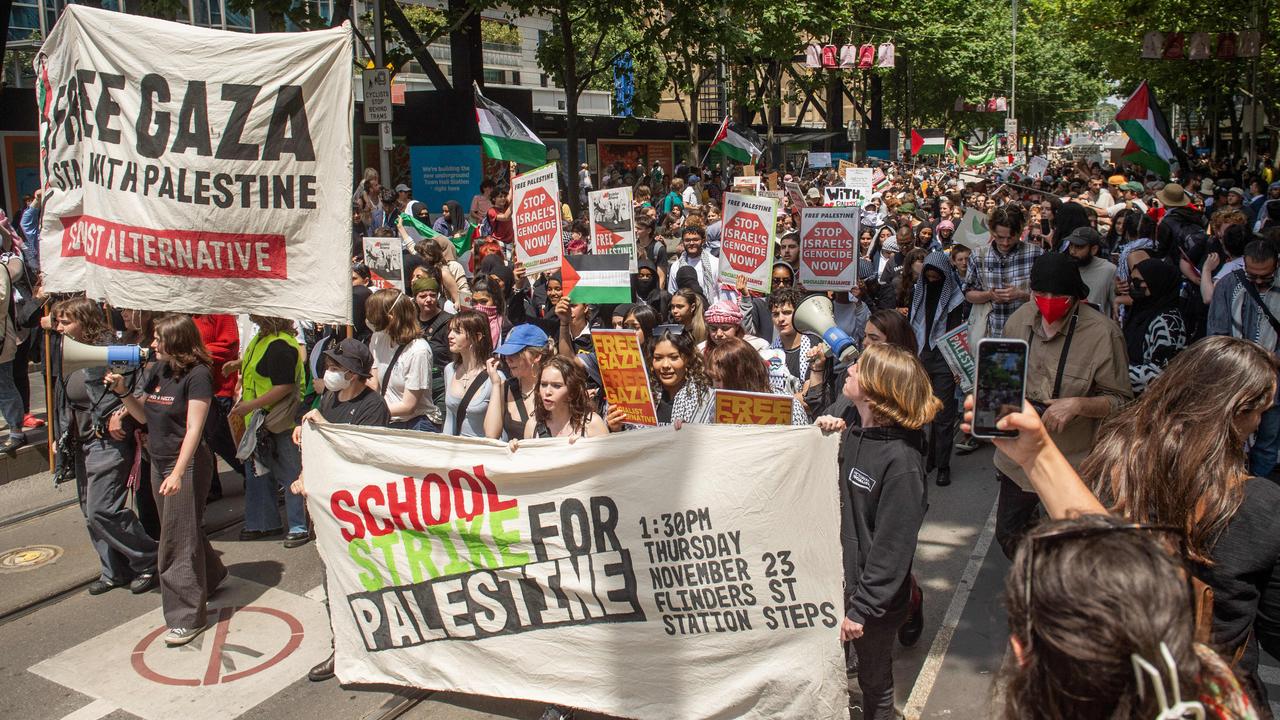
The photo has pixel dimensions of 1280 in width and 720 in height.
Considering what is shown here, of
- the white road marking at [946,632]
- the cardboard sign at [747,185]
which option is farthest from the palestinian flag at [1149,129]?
the white road marking at [946,632]

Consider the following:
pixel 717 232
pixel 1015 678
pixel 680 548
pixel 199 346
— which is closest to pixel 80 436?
pixel 199 346

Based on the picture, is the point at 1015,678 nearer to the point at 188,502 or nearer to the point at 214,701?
the point at 214,701

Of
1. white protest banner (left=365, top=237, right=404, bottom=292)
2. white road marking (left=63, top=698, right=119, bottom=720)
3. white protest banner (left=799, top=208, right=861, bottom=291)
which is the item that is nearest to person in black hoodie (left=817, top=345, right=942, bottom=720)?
white road marking (left=63, top=698, right=119, bottom=720)

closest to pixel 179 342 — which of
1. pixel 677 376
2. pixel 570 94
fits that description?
pixel 677 376

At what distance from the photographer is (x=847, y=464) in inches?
158

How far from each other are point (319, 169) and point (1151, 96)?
1173cm

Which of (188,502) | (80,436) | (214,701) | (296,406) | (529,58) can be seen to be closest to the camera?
(214,701)

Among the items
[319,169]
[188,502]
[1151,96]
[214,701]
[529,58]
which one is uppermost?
[529,58]

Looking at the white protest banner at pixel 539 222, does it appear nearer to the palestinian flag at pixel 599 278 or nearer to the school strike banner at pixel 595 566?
the palestinian flag at pixel 599 278

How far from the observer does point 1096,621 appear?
167 cm

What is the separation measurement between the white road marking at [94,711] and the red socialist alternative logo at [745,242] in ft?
19.0

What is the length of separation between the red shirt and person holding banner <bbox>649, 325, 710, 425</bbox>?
3653mm

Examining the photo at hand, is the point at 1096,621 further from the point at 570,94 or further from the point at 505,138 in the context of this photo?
the point at 570,94

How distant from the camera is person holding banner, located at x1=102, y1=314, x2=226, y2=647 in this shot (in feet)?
18.4
